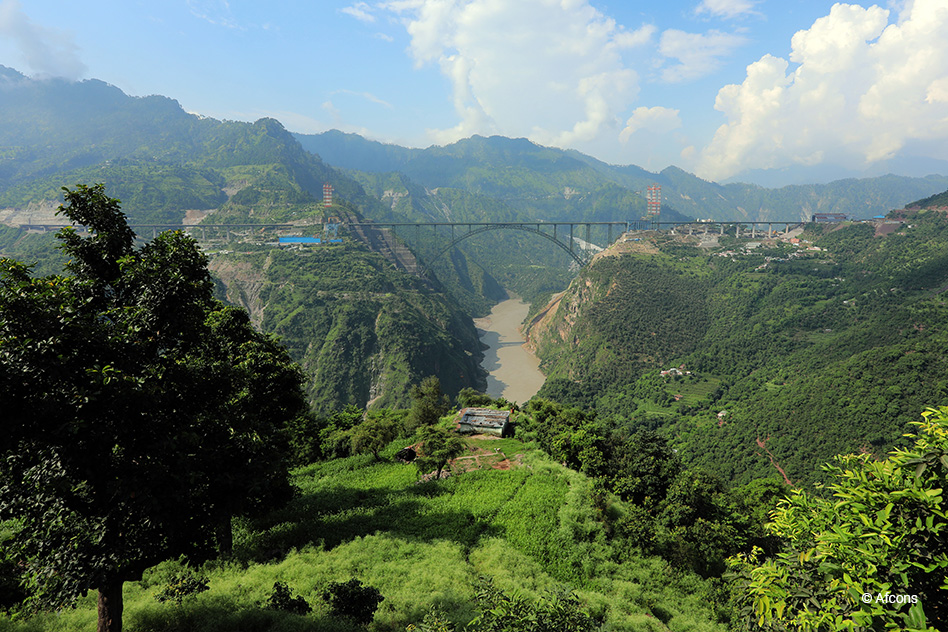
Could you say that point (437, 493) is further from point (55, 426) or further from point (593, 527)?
point (55, 426)

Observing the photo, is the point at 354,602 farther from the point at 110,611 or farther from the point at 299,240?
the point at 299,240

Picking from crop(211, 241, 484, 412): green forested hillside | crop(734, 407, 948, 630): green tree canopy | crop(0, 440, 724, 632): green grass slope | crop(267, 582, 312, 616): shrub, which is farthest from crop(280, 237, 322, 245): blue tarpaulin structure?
crop(734, 407, 948, 630): green tree canopy

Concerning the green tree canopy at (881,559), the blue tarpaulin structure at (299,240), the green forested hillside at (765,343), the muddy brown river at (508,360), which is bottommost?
the muddy brown river at (508,360)

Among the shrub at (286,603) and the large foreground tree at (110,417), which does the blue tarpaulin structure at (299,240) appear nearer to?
the large foreground tree at (110,417)

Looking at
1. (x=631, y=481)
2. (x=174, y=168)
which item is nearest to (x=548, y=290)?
(x=631, y=481)

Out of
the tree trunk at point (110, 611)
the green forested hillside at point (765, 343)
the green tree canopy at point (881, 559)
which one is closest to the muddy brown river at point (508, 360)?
the green forested hillside at point (765, 343)

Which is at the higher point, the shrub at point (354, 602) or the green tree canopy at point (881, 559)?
the green tree canopy at point (881, 559)
